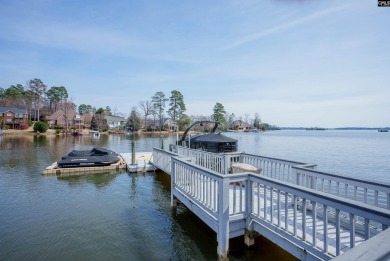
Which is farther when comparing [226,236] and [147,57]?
[147,57]

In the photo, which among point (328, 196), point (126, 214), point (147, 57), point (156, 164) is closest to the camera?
point (328, 196)

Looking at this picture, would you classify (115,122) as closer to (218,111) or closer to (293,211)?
(218,111)

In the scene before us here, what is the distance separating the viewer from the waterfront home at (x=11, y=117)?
48.6 m

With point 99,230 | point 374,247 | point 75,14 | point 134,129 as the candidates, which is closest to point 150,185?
point 99,230

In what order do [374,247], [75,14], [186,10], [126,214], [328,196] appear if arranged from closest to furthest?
1. [374,247]
2. [328,196]
3. [126,214]
4. [186,10]
5. [75,14]

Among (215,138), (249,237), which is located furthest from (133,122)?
(249,237)

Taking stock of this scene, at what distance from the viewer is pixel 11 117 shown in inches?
1957

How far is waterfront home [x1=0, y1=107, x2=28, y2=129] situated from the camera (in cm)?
4856

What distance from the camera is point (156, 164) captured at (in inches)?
424

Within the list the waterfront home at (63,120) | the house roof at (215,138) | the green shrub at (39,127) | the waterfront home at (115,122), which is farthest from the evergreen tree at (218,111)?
the house roof at (215,138)

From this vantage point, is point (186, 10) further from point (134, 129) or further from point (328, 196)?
point (134, 129)

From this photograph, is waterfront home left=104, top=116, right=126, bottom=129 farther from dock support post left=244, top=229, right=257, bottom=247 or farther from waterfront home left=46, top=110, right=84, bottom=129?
dock support post left=244, top=229, right=257, bottom=247

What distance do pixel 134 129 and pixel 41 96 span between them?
1068 inches

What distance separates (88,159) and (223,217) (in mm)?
9889
